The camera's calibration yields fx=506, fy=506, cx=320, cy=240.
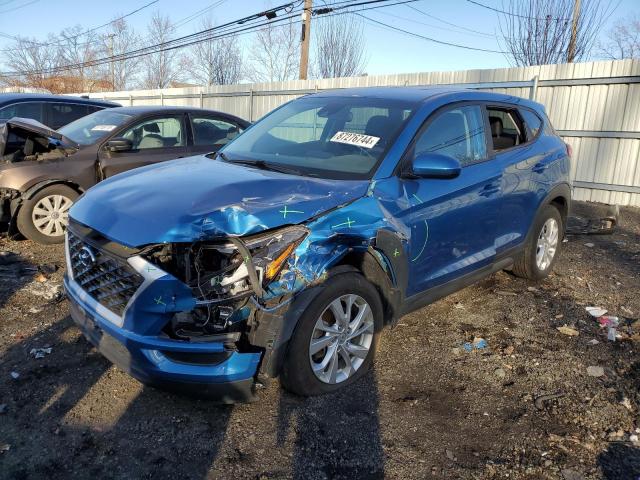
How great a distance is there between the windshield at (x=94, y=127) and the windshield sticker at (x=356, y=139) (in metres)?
3.91

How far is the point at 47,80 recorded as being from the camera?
45.9 meters

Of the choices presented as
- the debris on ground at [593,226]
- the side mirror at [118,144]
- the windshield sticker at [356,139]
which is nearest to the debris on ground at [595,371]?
the windshield sticker at [356,139]

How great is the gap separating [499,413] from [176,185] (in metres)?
2.34

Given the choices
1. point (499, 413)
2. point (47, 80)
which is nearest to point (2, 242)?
point (499, 413)

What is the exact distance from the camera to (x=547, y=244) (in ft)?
17.1

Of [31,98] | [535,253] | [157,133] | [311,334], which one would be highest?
[31,98]

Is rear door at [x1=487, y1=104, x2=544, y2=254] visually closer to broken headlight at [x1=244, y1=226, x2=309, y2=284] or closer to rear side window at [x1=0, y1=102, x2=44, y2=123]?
broken headlight at [x1=244, y1=226, x2=309, y2=284]

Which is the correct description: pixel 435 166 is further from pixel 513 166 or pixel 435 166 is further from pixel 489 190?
pixel 513 166

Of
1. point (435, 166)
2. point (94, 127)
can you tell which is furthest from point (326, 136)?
point (94, 127)

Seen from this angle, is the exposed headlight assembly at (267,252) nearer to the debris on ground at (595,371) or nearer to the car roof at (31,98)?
the debris on ground at (595,371)

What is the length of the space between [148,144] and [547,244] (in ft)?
16.3

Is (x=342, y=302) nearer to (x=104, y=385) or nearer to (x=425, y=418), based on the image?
(x=425, y=418)

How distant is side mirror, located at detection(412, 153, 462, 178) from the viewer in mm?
3221

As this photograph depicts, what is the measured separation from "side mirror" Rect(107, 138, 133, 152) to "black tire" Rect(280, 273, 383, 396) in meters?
4.35
